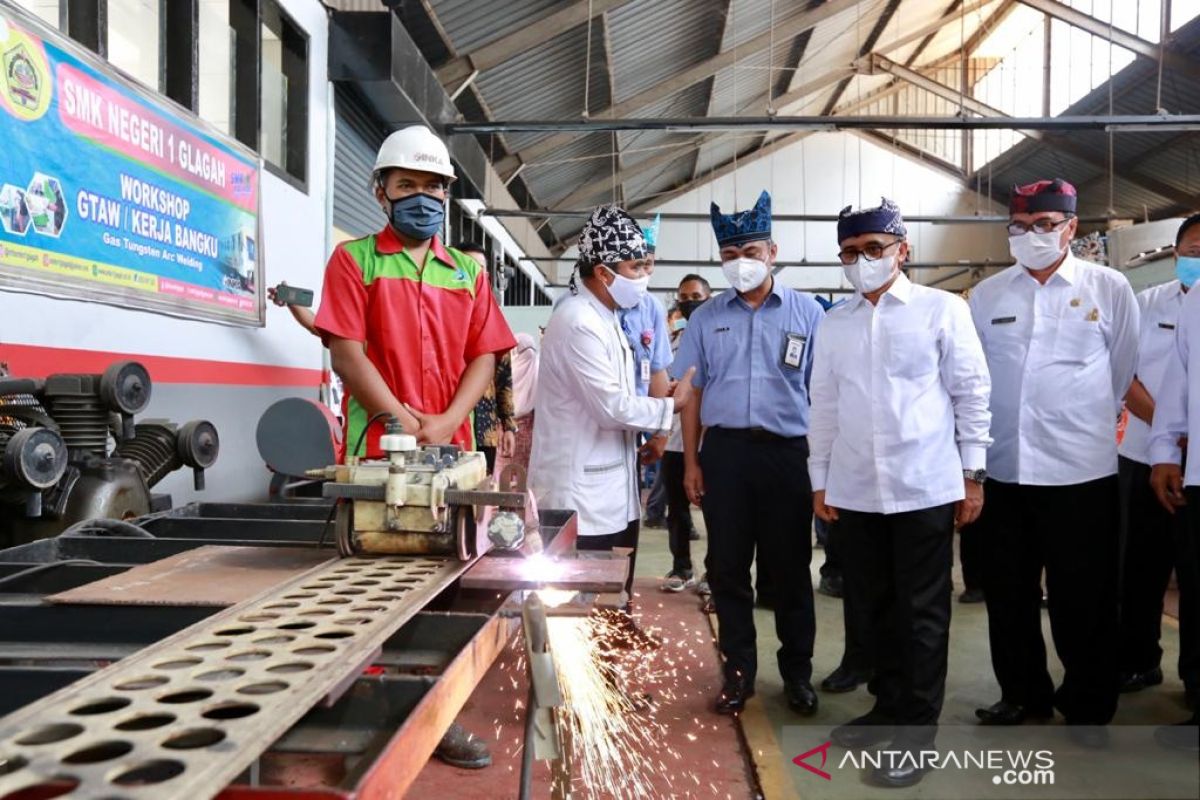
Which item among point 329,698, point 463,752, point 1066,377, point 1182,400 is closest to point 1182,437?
point 1182,400

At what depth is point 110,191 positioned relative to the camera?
3564mm

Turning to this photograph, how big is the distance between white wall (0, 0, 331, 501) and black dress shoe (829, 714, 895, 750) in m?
2.84

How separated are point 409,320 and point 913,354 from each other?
4.42 feet

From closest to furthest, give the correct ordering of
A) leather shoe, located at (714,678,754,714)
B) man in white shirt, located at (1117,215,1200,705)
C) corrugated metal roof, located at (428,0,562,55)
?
1. leather shoe, located at (714,678,754,714)
2. man in white shirt, located at (1117,215,1200,705)
3. corrugated metal roof, located at (428,0,562,55)

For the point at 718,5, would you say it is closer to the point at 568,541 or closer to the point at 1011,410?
the point at 1011,410

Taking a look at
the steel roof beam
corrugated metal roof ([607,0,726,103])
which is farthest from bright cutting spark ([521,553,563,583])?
the steel roof beam

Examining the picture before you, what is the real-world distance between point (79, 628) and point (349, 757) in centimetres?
63

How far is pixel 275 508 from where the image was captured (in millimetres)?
2531

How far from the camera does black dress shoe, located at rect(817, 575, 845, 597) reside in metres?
4.72

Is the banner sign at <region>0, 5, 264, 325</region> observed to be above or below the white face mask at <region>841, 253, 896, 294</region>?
above

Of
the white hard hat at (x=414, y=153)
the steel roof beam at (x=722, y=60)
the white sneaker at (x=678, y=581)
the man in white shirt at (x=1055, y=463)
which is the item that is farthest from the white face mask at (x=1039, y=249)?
the steel roof beam at (x=722, y=60)

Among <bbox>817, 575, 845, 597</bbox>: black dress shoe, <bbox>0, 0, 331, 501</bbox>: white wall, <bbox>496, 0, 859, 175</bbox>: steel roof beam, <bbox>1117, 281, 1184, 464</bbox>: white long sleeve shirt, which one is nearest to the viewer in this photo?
<bbox>0, 0, 331, 501</bbox>: white wall

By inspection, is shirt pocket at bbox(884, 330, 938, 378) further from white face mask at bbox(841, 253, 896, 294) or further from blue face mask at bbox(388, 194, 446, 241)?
blue face mask at bbox(388, 194, 446, 241)

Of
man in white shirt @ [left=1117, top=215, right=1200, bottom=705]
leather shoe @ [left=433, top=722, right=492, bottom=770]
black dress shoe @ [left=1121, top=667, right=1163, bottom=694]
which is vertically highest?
man in white shirt @ [left=1117, top=215, right=1200, bottom=705]
